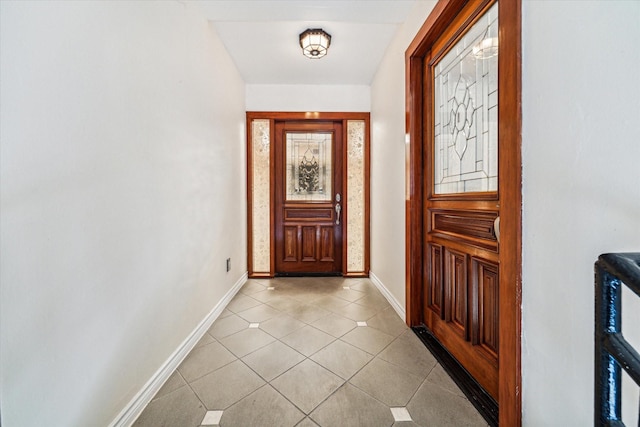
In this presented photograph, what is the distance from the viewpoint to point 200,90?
1.98m

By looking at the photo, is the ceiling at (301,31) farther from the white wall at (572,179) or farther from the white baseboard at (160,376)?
the white baseboard at (160,376)

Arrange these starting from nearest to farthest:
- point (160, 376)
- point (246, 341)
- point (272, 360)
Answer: point (160, 376) < point (272, 360) < point (246, 341)

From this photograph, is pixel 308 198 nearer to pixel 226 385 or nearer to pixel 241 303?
pixel 241 303

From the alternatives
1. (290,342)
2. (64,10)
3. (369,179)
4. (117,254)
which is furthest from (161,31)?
(369,179)

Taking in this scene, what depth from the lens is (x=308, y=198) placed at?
352cm

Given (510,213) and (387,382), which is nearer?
(510,213)

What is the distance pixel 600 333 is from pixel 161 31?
7.03 feet

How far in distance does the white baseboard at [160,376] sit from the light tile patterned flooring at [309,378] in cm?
3

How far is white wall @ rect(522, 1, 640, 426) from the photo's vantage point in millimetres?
673

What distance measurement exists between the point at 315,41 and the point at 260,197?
1914mm

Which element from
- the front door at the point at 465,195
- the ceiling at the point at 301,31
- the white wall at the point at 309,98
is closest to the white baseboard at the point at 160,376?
the front door at the point at 465,195

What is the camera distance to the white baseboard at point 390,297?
2.18 m

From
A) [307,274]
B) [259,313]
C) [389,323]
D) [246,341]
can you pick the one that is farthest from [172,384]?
[307,274]

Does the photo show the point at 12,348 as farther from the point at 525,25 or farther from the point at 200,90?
the point at 525,25
